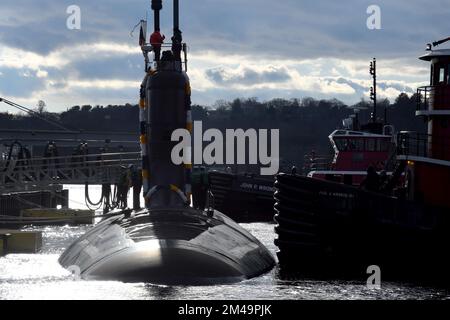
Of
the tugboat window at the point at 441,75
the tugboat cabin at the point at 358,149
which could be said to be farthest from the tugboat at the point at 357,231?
the tugboat cabin at the point at 358,149

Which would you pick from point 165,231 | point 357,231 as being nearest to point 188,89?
point 165,231

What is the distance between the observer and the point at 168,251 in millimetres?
29438

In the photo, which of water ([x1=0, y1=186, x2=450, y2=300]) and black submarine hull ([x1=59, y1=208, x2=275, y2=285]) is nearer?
water ([x1=0, y1=186, x2=450, y2=300])

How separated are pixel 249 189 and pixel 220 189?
226cm

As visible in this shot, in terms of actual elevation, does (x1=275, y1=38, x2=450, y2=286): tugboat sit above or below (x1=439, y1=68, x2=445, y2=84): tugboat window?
below

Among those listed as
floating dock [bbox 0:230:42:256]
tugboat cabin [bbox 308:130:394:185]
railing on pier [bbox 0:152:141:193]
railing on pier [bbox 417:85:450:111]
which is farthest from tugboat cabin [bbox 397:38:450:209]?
railing on pier [bbox 0:152:141:193]

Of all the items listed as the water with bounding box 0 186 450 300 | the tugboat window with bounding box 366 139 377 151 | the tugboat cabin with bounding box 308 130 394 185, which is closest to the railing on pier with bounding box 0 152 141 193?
the tugboat cabin with bounding box 308 130 394 185

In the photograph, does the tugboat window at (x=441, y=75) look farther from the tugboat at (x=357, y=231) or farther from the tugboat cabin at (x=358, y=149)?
the tugboat cabin at (x=358, y=149)

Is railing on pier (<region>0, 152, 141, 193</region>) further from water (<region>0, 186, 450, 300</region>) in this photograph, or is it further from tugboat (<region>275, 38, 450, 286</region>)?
tugboat (<region>275, 38, 450, 286</region>)

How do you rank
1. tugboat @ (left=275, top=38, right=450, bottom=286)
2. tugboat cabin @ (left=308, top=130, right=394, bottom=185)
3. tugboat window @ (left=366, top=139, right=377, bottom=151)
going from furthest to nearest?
tugboat window @ (left=366, top=139, right=377, bottom=151), tugboat cabin @ (left=308, top=130, right=394, bottom=185), tugboat @ (left=275, top=38, right=450, bottom=286)

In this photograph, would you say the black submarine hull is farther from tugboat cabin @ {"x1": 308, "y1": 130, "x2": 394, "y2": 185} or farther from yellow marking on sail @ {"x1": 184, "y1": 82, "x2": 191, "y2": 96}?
tugboat cabin @ {"x1": 308, "y1": 130, "x2": 394, "y2": 185}

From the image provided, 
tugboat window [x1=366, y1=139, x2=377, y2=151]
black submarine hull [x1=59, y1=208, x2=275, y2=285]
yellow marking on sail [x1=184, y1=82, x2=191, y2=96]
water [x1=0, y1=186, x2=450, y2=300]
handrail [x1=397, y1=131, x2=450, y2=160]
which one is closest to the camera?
water [x1=0, y1=186, x2=450, y2=300]

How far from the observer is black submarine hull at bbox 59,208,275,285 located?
29.2 metres

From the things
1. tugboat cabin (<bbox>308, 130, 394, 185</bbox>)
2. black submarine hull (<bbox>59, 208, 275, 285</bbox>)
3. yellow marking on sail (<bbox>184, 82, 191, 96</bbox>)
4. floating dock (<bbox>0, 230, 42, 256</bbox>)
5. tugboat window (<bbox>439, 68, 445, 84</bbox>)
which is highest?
tugboat window (<bbox>439, 68, 445, 84</bbox>)
